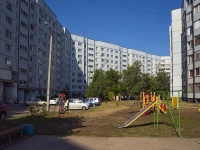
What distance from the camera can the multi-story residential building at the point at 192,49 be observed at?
51281mm

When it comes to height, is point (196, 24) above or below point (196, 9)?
below

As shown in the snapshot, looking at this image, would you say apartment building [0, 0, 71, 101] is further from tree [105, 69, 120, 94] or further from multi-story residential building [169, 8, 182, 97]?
multi-story residential building [169, 8, 182, 97]

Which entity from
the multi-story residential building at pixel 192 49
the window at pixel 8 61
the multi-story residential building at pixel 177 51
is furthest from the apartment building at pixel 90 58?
the window at pixel 8 61

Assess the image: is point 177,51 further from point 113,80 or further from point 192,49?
→ point 113,80

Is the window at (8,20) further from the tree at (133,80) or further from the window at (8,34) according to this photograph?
the tree at (133,80)

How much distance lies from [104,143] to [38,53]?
214 feet

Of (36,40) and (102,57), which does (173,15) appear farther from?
(102,57)

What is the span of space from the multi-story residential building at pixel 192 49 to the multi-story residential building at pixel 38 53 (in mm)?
25955

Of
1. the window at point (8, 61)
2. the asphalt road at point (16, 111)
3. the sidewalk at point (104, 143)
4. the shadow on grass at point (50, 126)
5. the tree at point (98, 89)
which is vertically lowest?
the asphalt road at point (16, 111)

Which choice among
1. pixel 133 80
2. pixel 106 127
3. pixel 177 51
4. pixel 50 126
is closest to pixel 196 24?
pixel 177 51

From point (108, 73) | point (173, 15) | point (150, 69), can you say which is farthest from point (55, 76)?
point (150, 69)

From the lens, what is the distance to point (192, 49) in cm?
5359

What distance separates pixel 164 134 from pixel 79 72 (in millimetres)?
104886

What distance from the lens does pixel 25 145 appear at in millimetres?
10406
